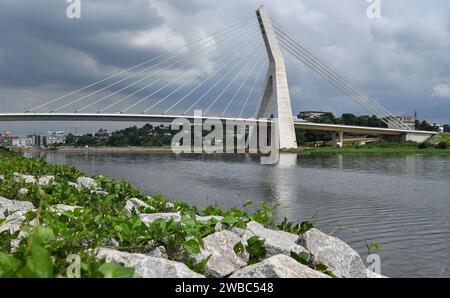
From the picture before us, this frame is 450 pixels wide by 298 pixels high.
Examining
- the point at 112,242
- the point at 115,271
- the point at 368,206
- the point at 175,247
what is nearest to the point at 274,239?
the point at 175,247

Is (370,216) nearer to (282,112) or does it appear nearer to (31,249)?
(31,249)

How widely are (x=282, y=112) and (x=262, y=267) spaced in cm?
4212

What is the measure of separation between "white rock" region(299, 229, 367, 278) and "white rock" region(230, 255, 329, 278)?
775 mm

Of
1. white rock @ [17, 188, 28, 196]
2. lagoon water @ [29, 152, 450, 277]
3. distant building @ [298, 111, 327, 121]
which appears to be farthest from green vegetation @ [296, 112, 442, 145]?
white rock @ [17, 188, 28, 196]

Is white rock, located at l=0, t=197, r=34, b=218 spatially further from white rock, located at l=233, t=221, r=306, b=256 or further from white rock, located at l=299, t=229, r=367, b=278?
white rock, located at l=299, t=229, r=367, b=278

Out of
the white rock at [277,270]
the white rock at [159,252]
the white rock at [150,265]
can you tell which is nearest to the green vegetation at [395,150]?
the white rock at [159,252]

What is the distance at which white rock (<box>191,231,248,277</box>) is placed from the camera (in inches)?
104

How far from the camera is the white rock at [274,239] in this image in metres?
2.97

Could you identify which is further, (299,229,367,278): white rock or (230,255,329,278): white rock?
(299,229,367,278): white rock

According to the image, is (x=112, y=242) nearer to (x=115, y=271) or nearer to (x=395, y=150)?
(x=115, y=271)

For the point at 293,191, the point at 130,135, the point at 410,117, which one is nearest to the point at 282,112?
the point at 293,191

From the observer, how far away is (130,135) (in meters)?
92.4

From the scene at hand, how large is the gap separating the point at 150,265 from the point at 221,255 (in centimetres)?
66

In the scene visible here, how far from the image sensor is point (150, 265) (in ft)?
7.37
